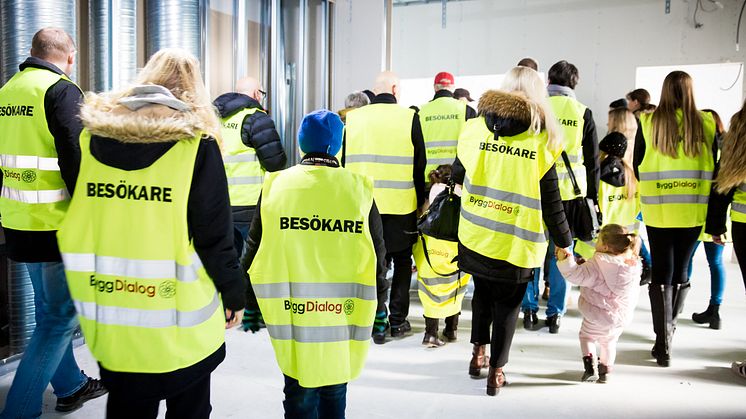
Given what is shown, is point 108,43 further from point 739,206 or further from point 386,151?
point 739,206

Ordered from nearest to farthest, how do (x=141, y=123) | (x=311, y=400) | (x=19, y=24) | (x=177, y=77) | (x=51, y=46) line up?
1. (x=141, y=123)
2. (x=177, y=77)
3. (x=311, y=400)
4. (x=51, y=46)
5. (x=19, y=24)

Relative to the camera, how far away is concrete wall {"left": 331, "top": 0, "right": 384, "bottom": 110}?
6422 mm

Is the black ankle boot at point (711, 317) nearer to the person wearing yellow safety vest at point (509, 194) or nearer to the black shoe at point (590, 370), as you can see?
the black shoe at point (590, 370)

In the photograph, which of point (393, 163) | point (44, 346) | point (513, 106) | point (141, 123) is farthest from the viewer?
point (393, 163)

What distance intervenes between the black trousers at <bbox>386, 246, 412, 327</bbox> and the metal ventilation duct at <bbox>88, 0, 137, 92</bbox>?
1942 mm

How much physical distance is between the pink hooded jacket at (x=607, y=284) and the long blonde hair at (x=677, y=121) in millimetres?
763

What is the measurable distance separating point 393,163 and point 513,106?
1138mm

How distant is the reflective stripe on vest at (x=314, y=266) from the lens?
2.07m

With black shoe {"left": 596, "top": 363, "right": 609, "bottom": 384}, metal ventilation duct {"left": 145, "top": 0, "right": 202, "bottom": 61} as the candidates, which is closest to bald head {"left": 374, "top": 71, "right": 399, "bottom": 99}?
metal ventilation duct {"left": 145, "top": 0, "right": 202, "bottom": 61}

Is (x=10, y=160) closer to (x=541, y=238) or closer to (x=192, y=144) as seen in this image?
(x=192, y=144)

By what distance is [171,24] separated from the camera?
4109mm

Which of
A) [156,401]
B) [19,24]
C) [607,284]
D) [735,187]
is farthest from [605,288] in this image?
[19,24]

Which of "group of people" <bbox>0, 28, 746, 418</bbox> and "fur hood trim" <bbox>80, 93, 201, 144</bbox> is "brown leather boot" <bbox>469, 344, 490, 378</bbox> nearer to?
"group of people" <bbox>0, 28, 746, 418</bbox>

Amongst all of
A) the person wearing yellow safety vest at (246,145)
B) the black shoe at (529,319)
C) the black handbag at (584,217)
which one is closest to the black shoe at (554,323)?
the black shoe at (529,319)
